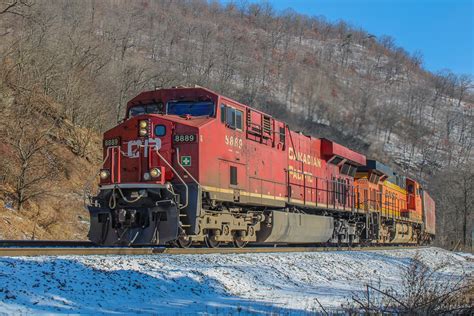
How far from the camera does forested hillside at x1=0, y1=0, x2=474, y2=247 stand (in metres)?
21.3

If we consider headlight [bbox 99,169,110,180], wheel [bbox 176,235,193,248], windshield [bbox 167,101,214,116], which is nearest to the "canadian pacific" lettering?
windshield [bbox 167,101,214,116]

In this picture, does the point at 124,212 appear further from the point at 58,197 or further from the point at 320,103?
the point at 320,103

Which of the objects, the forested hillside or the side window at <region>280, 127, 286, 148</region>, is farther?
the forested hillside

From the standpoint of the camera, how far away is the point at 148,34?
91.5 m

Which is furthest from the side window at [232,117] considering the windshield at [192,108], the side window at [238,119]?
the windshield at [192,108]

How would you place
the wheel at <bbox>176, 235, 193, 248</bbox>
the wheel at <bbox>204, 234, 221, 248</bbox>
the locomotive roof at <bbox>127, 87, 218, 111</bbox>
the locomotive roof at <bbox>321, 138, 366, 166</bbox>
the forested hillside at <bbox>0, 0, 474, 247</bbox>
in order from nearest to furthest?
the wheel at <bbox>176, 235, 193, 248</bbox> → the wheel at <bbox>204, 234, 221, 248</bbox> → the locomotive roof at <bbox>127, 87, 218, 111</bbox> → the locomotive roof at <bbox>321, 138, 366, 166</bbox> → the forested hillside at <bbox>0, 0, 474, 247</bbox>

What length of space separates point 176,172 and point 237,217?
7.72ft

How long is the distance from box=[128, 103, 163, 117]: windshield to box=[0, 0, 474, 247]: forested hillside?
6742 millimetres

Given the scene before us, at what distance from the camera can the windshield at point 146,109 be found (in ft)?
41.4

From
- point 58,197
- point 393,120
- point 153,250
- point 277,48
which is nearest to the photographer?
point 153,250

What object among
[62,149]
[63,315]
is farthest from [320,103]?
[63,315]

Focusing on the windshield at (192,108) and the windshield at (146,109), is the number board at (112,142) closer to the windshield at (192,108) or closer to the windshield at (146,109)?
the windshield at (146,109)

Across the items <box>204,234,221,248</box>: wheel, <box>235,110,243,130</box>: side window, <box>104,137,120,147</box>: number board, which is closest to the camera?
<box>104,137,120,147</box>: number board

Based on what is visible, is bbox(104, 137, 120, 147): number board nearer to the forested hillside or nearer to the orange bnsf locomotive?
the orange bnsf locomotive
